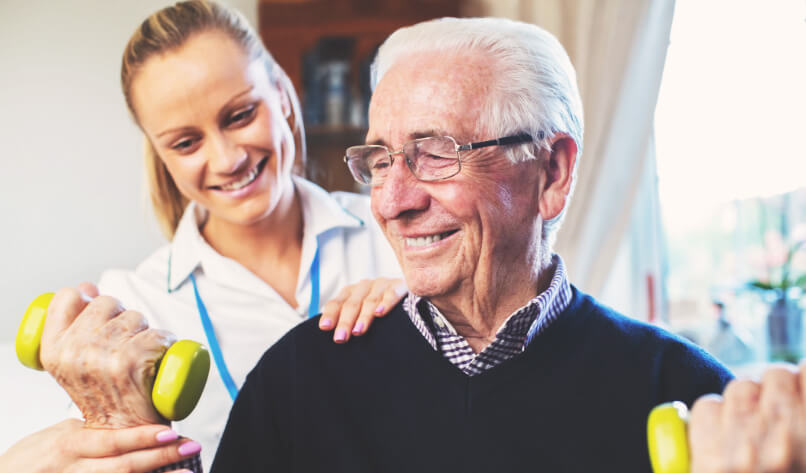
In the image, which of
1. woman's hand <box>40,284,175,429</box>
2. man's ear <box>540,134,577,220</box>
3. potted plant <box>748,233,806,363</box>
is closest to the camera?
woman's hand <box>40,284,175,429</box>

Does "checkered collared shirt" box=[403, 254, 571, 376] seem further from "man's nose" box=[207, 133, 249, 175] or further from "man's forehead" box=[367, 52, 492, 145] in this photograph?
"man's nose" box=[207, 133, 249, 175]

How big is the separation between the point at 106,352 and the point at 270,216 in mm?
797

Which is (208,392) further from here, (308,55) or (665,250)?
(665,250)

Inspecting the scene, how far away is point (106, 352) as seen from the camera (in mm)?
1043

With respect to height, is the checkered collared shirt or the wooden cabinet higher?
the wooden cabinet

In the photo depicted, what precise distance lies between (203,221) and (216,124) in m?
0.41

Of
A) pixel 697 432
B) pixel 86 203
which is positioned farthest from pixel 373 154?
pixel 86 203

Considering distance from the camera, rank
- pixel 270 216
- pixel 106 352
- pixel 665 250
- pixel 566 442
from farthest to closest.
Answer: pixel 665 250 < pixel 270 216 < pixel 566 442 < pixel 106 352

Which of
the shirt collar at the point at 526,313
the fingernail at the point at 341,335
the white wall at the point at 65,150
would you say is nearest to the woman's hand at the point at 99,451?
the fingernail at the point at 341,335

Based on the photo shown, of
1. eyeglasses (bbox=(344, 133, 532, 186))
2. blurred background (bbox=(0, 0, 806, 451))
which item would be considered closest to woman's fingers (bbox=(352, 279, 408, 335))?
eyeglasses (bbox=(344, 133, 532, 186))

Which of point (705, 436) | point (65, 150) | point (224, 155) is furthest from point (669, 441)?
point (65, 150)

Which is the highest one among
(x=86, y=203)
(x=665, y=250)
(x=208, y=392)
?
(x=86, y=203)

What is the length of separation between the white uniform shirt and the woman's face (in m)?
0.15

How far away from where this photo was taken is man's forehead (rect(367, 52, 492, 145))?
3.96ft
